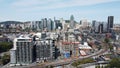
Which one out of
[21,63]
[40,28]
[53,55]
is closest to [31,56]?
[21,63]

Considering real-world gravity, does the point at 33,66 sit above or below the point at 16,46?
below

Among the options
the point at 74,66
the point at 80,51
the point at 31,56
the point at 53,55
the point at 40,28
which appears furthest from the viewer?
the point at 40,28

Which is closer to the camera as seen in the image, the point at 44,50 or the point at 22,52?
the point at 22,52

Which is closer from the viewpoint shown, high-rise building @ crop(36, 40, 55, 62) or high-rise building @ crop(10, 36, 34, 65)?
high-rise building @ crop(10, 36, 34, 65)

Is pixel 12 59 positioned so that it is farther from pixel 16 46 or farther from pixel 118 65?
pixel 118 65

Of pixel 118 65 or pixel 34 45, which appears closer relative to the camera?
pixel 118 65

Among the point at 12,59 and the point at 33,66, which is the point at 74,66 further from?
the point at 12,59

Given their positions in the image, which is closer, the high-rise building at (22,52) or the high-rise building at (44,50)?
the high-rise building at (22,52)

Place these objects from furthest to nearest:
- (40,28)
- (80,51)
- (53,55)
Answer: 1. (40,28)
2. (80,51)
3. (53,55)
